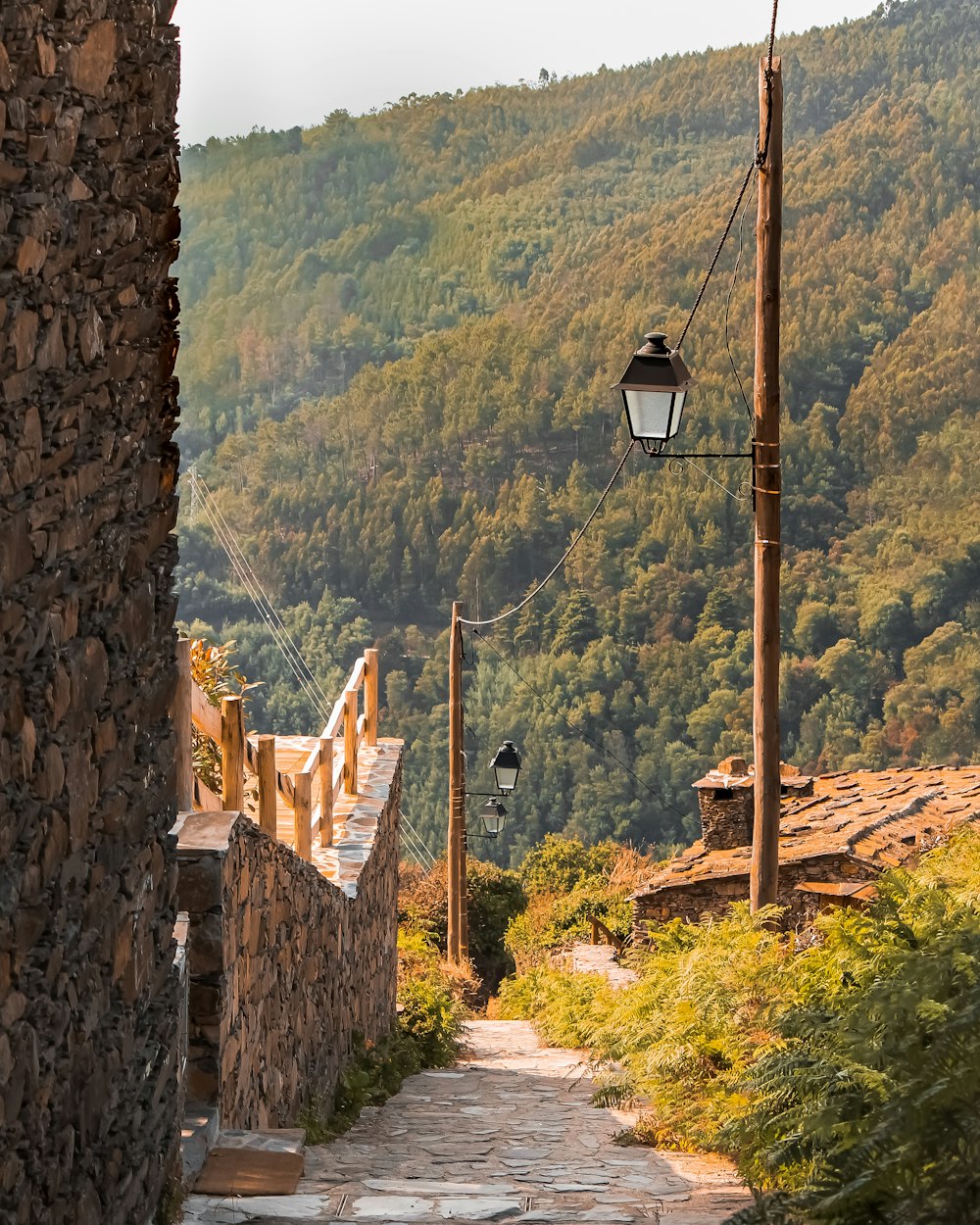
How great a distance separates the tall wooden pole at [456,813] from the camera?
14984 millimetres

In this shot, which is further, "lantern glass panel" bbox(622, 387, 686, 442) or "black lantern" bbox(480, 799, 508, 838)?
"black lantern" bbox(480, 799, 508, 838)

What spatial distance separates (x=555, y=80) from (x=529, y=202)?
11.8 meters

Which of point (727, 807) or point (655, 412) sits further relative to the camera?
point (727, 807)

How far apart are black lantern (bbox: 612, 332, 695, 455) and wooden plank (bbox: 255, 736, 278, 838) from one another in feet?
6.68

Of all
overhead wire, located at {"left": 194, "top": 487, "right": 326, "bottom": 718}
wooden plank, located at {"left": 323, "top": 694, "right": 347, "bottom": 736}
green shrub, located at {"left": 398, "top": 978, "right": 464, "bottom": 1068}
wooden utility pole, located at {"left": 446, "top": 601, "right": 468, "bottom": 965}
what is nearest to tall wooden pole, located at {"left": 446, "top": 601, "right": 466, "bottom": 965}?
wooden utility pole, located at {"left": 446, "top": 601, "right": 468, "bottom": 965}

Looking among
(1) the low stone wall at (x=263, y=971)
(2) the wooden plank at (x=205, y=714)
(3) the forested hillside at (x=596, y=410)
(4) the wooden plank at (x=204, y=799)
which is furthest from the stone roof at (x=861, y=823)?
(3) the forested hillside at (x=596, y=410)

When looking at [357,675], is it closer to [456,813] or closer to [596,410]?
[456,813]

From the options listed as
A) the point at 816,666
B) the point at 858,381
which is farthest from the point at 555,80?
the point at 816,666

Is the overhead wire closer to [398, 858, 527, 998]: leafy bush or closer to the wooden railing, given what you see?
[398, 858, 527, 998]: leafy bush

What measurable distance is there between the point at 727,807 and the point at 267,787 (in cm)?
834

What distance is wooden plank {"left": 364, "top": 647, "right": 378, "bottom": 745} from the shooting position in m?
10.8

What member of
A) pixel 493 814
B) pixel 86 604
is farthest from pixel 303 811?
pixel 493 814

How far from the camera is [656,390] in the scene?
6207 mm

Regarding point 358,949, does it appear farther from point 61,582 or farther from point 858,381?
point 858,381
